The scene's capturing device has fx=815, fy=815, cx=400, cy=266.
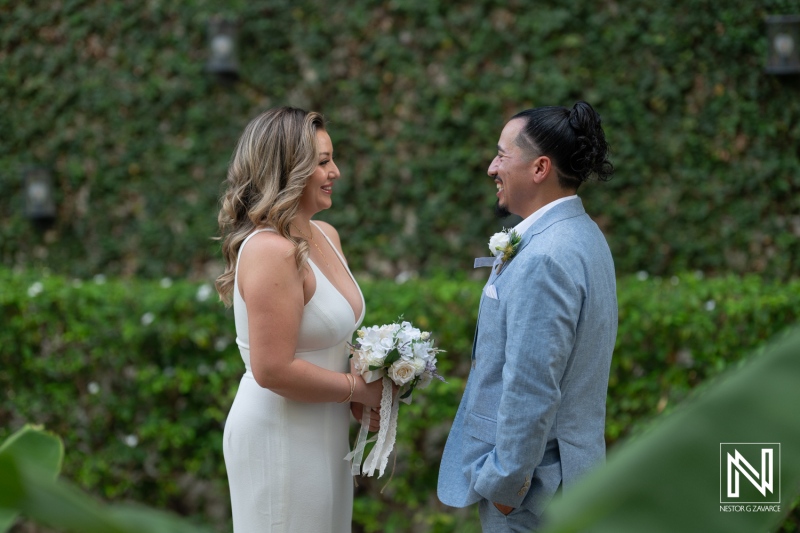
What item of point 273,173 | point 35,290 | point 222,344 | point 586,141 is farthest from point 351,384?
point 35,290

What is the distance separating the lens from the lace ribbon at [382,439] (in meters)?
2.68

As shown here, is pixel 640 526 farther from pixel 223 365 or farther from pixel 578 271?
pixel 223 365

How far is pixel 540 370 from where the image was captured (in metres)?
2.18

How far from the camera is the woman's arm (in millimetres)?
2414

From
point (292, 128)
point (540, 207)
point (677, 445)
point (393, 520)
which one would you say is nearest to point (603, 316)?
point (540, 207)

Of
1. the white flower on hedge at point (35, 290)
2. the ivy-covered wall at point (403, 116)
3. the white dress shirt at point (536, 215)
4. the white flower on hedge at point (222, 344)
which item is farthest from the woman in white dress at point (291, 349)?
the ivy-covered wall at point (403, 116)

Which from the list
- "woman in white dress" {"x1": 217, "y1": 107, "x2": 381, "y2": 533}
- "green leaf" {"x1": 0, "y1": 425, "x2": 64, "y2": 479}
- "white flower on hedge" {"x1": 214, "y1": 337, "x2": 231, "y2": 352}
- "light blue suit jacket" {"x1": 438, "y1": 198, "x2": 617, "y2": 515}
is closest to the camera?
"green leaf" {"x1": 0, "y1": 425, "x2": 64, "y2": 479}

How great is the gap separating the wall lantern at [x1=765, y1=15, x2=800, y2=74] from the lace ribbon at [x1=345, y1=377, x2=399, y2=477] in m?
3.92

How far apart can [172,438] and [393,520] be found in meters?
1.30

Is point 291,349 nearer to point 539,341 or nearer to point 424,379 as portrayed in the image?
point 424,379

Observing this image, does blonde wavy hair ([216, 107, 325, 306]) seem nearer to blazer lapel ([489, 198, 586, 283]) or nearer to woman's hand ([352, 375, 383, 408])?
woman's hand ([352, 375, 383, 408])

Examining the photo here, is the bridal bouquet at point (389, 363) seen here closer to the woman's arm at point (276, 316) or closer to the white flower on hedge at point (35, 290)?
the woman's arm at point (276, 316)

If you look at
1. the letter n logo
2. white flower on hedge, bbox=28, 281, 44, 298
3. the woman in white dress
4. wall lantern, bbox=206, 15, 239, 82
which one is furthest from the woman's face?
wall lantern, bbox=206, 15, 239, 82

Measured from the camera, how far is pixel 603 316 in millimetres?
2338
